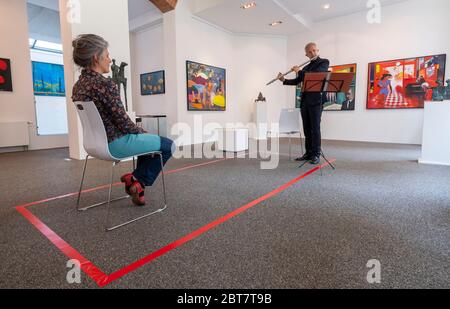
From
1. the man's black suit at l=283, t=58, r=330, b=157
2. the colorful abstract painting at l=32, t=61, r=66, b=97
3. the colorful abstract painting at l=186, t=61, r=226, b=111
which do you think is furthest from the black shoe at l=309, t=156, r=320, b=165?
the colorful abstract painting at l=32, t=61, r=66, b=97

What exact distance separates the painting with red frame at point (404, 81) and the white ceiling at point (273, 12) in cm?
146

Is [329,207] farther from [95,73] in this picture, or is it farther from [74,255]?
[95,73]

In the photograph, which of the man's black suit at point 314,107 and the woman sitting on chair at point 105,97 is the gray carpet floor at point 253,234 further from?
the man's black suit at point 314,107

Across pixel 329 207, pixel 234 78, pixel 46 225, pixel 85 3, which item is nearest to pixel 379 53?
pixel 234 78

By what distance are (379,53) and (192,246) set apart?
6703mm

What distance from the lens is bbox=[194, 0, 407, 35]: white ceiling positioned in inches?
222

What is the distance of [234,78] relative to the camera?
295 inches

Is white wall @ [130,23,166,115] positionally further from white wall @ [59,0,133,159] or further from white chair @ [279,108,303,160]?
white chair @ [279,108,303,160]

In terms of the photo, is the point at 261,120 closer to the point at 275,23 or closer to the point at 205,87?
the point at 205,87

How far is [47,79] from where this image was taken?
6.46 meters

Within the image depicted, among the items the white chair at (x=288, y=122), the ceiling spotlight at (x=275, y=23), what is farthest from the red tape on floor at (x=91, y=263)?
the ceiling spotlight at (x=275, y=23)

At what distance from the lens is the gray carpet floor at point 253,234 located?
1.12 meters
